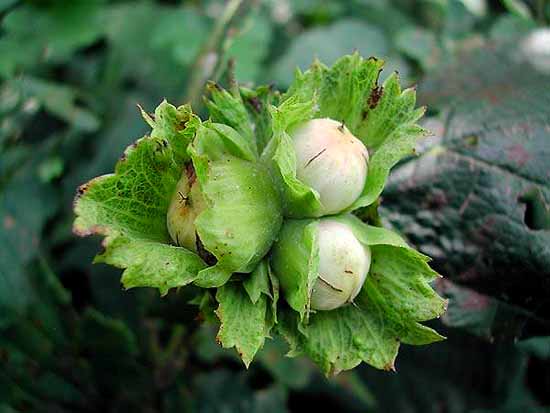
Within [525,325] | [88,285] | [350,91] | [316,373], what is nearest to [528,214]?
[525,325]

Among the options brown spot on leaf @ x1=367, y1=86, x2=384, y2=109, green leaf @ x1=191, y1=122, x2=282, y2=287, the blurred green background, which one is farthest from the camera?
the blurred green background

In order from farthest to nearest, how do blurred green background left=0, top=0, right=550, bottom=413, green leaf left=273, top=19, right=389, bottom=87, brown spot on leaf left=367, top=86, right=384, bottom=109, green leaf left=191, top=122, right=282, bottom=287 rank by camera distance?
green leaf left=273, top=19, right=389, bottom=87 < blurred green background left=0, top=0, right=550, bottom=413 < brown spot on leaf left=367, top=86, right=384, bottom=109 < green leaf left=191, top=122, right=282, bottom=287

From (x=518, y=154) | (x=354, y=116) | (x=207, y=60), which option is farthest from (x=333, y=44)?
(x=354, y=116)

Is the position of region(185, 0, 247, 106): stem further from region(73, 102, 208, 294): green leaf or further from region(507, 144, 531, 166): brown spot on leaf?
region(507, 144, 531, 166): brown spot on leaf

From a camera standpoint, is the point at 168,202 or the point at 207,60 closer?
the point at 168,202

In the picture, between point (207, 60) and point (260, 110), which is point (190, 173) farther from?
point (207, 60)

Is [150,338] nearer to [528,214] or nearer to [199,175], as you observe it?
[199,175]

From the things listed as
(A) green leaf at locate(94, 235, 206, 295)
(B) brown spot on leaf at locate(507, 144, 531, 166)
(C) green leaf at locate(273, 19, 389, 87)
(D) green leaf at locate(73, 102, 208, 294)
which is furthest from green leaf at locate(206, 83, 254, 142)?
(C) green leaf at locate(273, 19, 389, 87)
